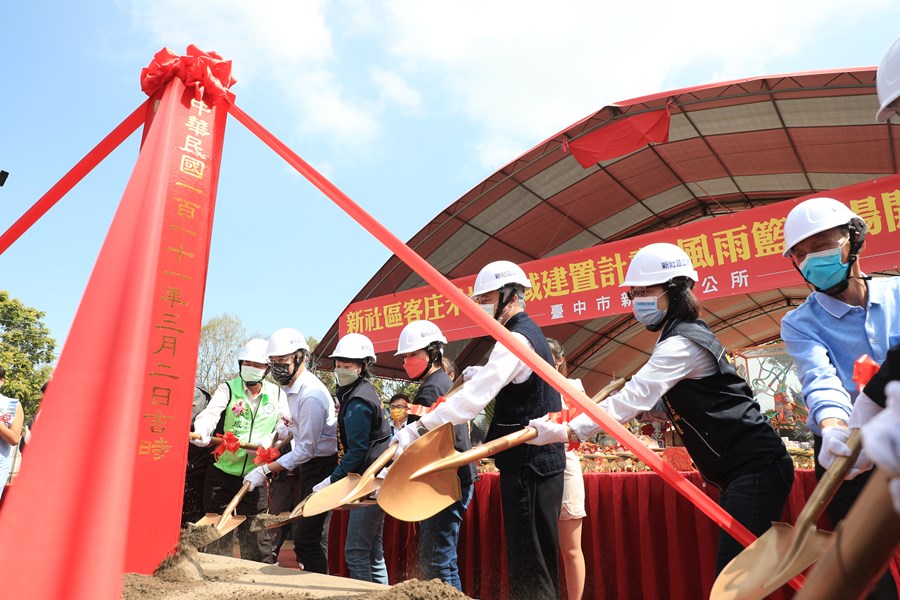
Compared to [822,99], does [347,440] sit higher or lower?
lower

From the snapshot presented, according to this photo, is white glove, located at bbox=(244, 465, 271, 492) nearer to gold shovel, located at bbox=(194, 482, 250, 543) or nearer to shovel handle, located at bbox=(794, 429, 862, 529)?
gold shovel, located at bbox=(194, 482, 250, 543)

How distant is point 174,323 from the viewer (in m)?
3.16

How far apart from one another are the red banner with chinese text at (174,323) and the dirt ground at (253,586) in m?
0.15

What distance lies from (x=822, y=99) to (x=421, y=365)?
711 centimetres

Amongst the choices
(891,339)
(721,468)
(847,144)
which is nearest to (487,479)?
(721,468)

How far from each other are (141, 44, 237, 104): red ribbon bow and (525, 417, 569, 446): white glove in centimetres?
242

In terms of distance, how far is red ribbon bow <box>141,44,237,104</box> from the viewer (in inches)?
128

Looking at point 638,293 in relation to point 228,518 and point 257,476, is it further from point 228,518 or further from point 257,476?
point 228,518

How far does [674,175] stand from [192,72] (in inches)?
376

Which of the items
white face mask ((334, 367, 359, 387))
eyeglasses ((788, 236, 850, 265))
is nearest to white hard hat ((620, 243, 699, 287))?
eyeglasses ((788, 236, 850, 265))

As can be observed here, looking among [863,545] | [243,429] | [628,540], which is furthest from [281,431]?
[863,545]

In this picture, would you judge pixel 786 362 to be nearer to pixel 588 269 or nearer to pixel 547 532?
pixel 588 269

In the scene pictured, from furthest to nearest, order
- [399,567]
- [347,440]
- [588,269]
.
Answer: [588,269]
[399,567]
[347,440]

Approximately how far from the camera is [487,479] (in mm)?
4438
